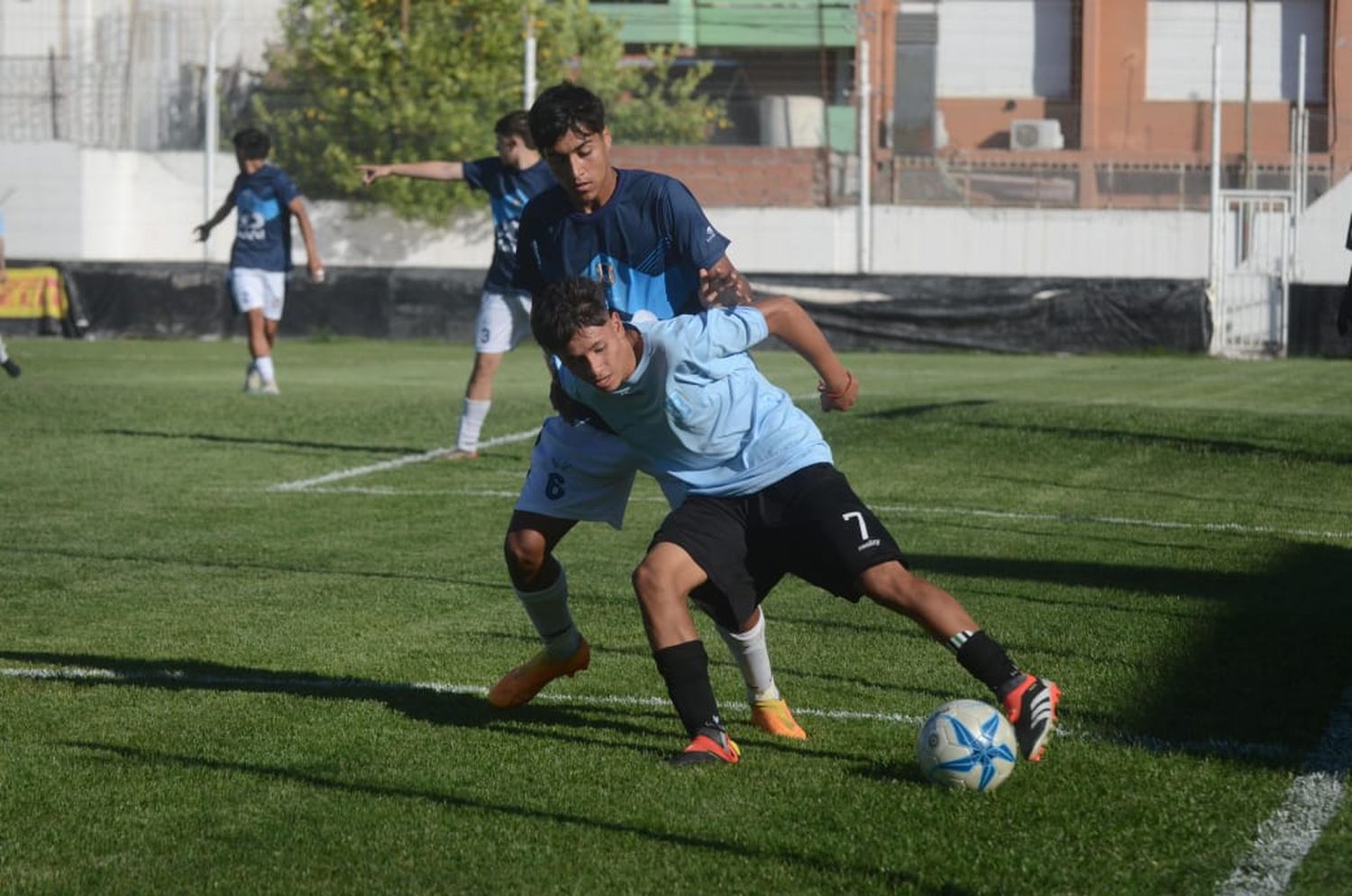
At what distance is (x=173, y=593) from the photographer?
319 inches

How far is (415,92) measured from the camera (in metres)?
32.9

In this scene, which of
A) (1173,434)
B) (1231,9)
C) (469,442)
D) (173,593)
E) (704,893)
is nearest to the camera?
(704,893)

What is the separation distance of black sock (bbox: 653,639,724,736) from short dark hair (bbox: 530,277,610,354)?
0.86 meters

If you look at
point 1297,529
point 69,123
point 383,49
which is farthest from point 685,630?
point 69,123

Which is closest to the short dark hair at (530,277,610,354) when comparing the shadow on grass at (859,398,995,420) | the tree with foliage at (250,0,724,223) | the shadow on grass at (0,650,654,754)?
the shadow on grass at (0,650,654,754)

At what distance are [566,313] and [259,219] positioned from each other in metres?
13.0

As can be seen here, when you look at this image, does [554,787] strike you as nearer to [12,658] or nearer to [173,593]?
[12,658]

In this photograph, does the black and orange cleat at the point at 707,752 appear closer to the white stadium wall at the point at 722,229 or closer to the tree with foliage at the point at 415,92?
the tree with foliage at the point at 415,92

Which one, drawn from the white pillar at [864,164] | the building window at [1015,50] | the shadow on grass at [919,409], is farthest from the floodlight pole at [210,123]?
the building window at [1015,50]

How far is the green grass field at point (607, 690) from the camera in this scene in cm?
443

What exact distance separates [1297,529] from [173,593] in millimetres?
5431

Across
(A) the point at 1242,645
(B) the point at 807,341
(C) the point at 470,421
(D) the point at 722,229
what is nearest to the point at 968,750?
(B) the point at 807,341

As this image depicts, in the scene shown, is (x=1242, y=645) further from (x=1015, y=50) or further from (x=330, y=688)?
(x=1015, y=50)

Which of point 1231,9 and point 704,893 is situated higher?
point 1231,9
